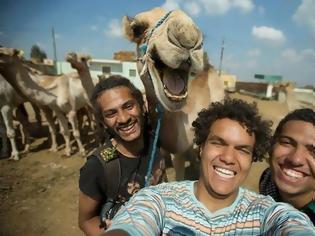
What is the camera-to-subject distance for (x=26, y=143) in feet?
27.8

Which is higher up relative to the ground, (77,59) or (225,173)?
(77,59)

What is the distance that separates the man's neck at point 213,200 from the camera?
1.41 meters

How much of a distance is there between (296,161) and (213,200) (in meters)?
0.68

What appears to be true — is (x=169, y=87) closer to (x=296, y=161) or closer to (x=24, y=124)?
(x=296, y=161)

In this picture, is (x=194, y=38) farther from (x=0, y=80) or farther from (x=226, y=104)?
(x=0, y=80)

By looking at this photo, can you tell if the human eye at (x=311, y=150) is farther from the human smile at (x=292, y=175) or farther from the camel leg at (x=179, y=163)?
the camel leg at (x=179, y=163)

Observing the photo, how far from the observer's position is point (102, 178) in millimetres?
1898

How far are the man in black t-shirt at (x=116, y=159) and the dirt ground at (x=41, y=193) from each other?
2.53m

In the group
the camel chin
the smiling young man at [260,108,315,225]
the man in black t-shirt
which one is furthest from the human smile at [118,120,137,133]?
the smiling young man at [260,108,315,225]

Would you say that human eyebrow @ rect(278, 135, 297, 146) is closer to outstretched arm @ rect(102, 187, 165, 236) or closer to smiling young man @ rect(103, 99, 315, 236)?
smiling young man @ rect(103, 99, 315, 236)

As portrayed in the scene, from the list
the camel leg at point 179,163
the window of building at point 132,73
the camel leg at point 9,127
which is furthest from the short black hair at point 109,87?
the window of building at point 132,73

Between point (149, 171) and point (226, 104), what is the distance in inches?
27.1

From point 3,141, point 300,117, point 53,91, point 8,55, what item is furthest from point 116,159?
point 3,141

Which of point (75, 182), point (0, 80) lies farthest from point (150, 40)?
point (0, 80)
